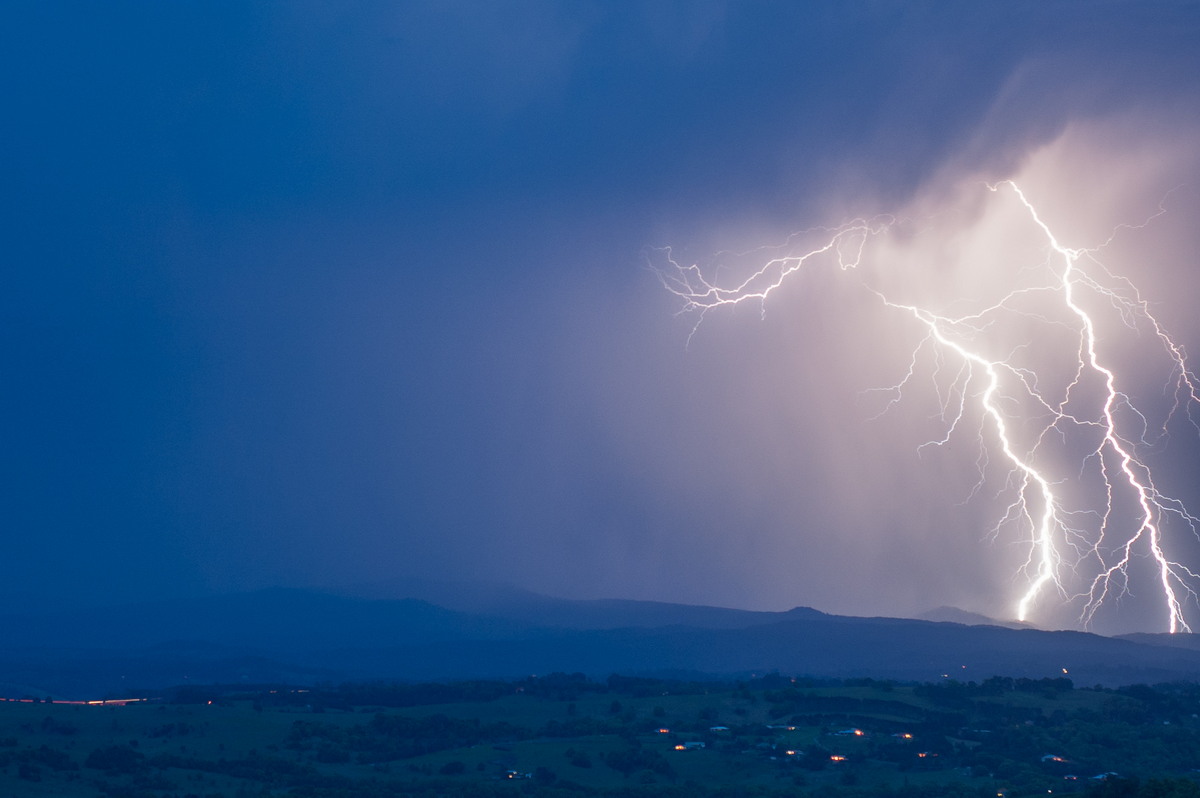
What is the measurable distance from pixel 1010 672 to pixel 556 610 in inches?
2710

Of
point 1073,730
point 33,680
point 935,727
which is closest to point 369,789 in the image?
point 935,727

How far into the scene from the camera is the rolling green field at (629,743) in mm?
37188

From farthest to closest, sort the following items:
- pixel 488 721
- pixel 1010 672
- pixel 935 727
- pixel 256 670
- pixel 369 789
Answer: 1. pixel 256 670
2. pixel 1010 672
3. pixel 488 721
4. pixel 935 727
5. pixel 369 789

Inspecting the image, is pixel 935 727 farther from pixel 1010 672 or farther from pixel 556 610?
pixel 556 610

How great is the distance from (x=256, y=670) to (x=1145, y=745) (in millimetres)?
67473

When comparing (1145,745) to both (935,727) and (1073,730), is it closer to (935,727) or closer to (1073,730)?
(1073,730)

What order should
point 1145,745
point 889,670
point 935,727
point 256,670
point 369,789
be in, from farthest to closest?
1. point 256,670
2. point 889,670
3. point 935,727
4. point 1145,745
5. point 369,789

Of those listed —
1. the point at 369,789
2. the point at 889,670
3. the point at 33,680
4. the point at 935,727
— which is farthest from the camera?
the point at 33,680

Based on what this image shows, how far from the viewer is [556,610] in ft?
425

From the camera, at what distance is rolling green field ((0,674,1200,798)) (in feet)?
122

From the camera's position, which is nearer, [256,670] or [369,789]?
[369,789]

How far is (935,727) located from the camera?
45.8 m

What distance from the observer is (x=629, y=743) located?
44531 mm

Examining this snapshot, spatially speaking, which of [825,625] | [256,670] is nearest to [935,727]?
[825,625]
